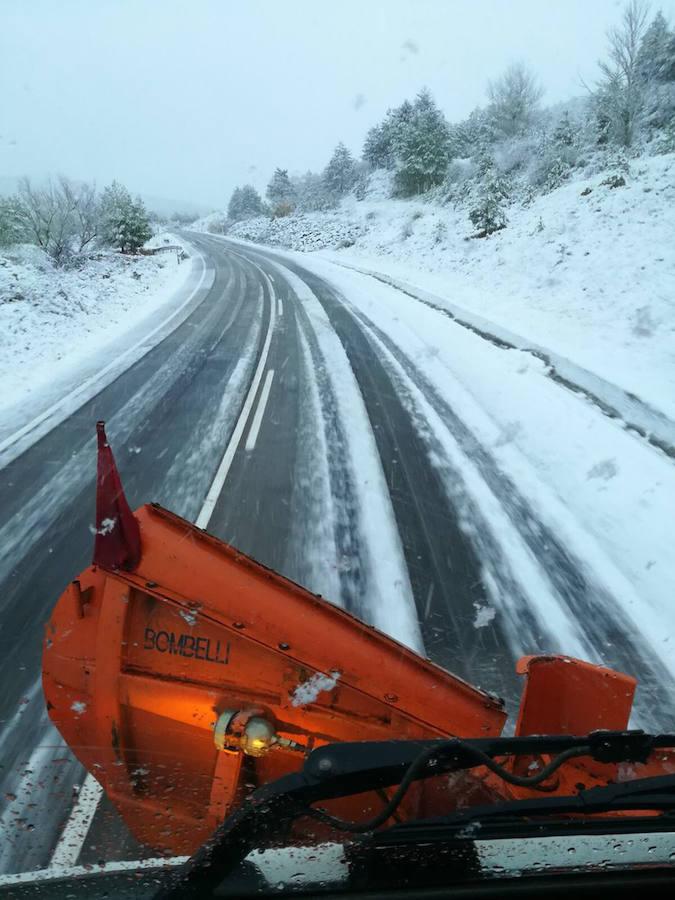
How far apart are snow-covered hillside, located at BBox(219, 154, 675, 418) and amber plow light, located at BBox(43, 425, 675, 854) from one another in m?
7.00

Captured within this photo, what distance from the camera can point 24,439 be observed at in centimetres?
711

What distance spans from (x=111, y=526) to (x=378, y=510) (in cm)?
368

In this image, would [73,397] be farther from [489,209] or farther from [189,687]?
[489,209]

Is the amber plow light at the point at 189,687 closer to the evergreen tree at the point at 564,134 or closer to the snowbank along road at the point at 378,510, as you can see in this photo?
the snowbank along road at the point at 378,510

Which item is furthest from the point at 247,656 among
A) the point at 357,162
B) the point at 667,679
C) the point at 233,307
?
the point at 357,162

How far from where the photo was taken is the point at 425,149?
36219 millimetres

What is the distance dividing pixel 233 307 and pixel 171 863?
1667cm

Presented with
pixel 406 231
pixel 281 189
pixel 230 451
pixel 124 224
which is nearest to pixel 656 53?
pixel 406 231

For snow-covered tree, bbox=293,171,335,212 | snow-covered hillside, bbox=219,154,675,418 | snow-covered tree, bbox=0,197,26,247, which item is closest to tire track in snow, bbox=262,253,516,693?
snow-covered hillside, bbox=219,154,675,418

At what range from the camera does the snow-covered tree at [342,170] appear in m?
51.0

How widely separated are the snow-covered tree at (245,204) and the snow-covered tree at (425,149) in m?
33.7

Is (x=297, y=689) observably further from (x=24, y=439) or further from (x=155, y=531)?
(x=24, y=439)

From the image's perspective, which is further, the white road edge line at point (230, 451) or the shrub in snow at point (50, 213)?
the shrub in snow at point (50, 213)

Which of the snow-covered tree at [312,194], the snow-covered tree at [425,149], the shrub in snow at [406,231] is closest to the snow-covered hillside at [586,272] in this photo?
the shrub in snow at [406,231]
